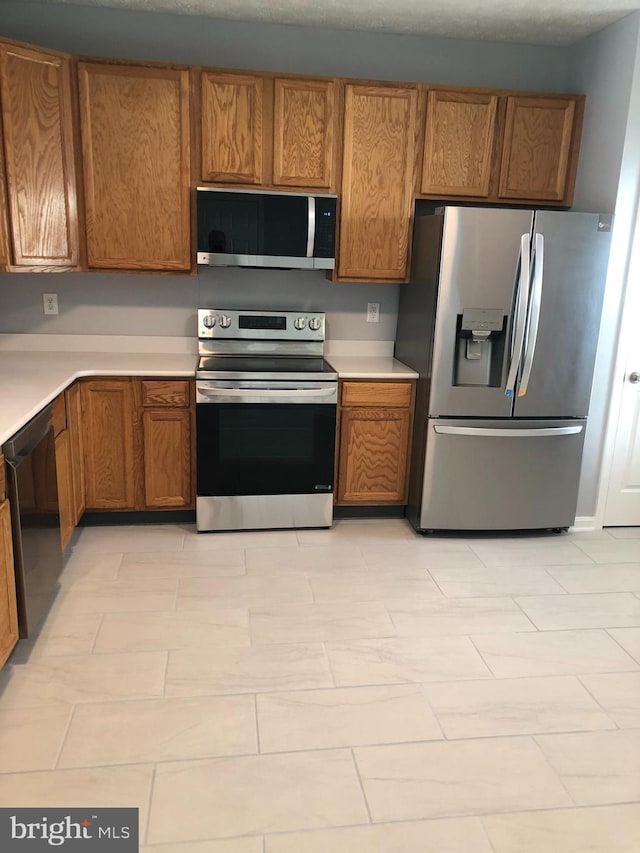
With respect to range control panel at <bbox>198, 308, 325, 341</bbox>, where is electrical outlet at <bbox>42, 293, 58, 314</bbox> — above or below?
above

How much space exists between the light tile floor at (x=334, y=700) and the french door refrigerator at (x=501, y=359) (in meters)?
0.38

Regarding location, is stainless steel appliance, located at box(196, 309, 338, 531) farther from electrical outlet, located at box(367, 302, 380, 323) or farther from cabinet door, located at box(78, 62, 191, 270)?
cabinet door, located at box(78, 62, 191, 270)

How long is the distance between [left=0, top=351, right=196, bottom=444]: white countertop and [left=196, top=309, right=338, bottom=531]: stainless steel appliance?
7.6 inches

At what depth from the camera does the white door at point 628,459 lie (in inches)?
138

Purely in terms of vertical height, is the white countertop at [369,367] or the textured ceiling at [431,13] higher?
the textured ceiling at [431,13]

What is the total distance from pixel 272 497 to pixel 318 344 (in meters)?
0.97

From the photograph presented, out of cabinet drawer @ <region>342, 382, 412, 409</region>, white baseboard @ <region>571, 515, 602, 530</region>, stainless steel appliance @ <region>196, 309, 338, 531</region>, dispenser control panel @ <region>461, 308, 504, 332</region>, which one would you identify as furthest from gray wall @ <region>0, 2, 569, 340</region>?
white baseboard @ <region>571, 515, 602, 530</region>

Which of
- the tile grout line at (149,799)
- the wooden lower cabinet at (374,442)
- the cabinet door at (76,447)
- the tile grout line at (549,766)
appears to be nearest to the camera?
the tile grout line at (149,799)

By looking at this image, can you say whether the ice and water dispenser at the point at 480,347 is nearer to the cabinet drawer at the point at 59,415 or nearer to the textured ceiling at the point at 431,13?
the textured ceiling at the point at 431,13

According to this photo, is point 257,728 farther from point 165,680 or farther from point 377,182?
point 377,182

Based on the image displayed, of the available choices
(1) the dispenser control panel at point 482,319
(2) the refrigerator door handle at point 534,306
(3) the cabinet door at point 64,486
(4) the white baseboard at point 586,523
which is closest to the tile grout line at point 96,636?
(3) the cabinet door at point 64,486

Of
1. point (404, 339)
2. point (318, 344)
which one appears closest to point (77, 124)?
point (318, 344)

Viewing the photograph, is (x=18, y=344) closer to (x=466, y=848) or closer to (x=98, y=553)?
(x=98, y=553)

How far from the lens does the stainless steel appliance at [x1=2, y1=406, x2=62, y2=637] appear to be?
7.10 ft
